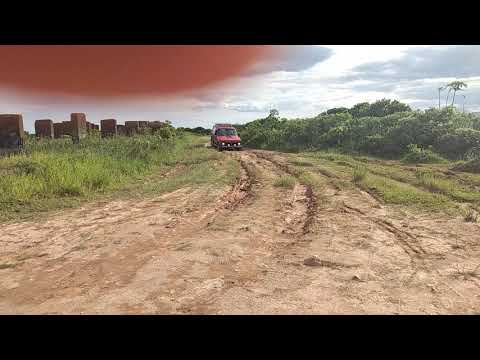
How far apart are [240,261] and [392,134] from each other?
15.7 m

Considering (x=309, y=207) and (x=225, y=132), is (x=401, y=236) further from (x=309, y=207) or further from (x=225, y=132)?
(x=225, y=132)

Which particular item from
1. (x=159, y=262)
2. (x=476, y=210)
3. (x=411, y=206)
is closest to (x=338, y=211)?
(x=411, y=206)

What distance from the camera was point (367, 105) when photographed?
29328 millimetres

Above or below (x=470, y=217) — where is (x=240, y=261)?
below

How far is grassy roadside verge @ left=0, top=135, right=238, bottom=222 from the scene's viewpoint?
7.24 m

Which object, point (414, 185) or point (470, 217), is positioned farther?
point (414, 185)

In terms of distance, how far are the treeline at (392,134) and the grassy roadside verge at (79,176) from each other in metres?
8.48

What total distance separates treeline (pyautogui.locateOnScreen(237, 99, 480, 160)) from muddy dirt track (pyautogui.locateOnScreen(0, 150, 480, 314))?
34.6ft

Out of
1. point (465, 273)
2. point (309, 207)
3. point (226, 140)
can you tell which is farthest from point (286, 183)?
point (226, 140)

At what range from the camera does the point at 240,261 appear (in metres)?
4.25

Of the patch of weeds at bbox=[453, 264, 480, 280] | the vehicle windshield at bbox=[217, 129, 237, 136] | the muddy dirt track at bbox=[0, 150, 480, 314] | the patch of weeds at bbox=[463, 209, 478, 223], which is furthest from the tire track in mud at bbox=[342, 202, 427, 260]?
the vehicle windshield at bbox=[217, 129, 237, 136]
